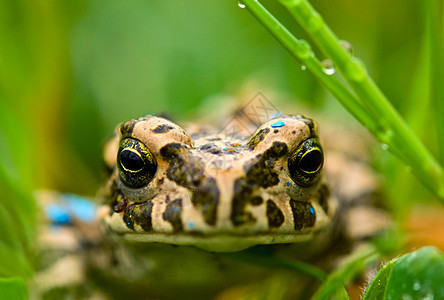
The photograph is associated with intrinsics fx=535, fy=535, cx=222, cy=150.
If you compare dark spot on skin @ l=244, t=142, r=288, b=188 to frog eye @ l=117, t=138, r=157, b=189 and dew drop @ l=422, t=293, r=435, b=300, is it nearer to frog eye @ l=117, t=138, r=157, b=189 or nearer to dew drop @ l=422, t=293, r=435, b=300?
frog eye @ l=117, t=138, r=157, b=189

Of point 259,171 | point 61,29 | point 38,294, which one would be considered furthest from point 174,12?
point 259,171

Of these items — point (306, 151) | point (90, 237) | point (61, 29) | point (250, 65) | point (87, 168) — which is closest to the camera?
point (306, 151)

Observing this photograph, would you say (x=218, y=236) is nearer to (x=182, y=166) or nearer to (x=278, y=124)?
(x=182, y=166)

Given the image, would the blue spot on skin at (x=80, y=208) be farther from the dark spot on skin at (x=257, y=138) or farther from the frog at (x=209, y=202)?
the dark spot on skin at (x=257, y=138)

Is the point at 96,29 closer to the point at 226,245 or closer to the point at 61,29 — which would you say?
the point at 61,29

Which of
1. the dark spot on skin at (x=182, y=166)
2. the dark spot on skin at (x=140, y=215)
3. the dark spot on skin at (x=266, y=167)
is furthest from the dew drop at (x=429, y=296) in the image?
the dark spot on skin at (x=140, y=215)

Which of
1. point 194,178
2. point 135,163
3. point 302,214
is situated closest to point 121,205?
point 135,163
